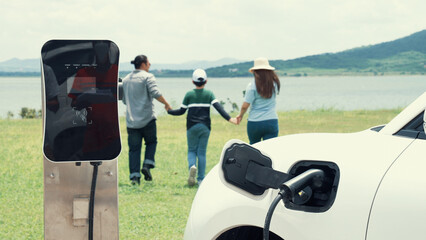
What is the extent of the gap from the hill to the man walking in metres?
128

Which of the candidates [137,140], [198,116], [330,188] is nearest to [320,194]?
[330,188]

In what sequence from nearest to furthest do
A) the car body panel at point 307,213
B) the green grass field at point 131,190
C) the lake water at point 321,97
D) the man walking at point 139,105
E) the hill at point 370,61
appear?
the car body panel at point 307,213 < the green grass field at point 131,190 < the man walking at point 139,105 < the lake water at point 321,97 < the hill at point 370,61

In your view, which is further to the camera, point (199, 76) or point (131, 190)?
point (199, 76)

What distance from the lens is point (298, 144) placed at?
10.2 feet

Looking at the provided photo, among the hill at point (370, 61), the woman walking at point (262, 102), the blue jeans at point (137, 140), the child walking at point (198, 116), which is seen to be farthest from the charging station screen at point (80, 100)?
the hill at point (370, 61)

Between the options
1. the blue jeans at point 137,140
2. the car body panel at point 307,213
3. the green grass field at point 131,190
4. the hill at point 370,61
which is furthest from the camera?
the hill at point 370,61

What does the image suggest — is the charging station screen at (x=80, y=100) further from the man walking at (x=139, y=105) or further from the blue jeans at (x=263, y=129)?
the man walking at (x=139, y=105)

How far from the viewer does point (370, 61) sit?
17112cm

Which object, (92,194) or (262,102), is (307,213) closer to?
(92,194)

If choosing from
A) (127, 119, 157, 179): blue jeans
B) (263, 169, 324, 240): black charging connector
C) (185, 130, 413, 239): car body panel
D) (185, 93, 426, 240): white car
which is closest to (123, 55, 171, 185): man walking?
(127, 119, 157, 179): blue jeans

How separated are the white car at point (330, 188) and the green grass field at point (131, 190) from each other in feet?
12.7

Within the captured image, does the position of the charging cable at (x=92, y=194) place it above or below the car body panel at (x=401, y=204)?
below

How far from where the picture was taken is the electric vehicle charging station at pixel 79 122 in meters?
4.36

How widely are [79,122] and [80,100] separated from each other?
0.46 ft
